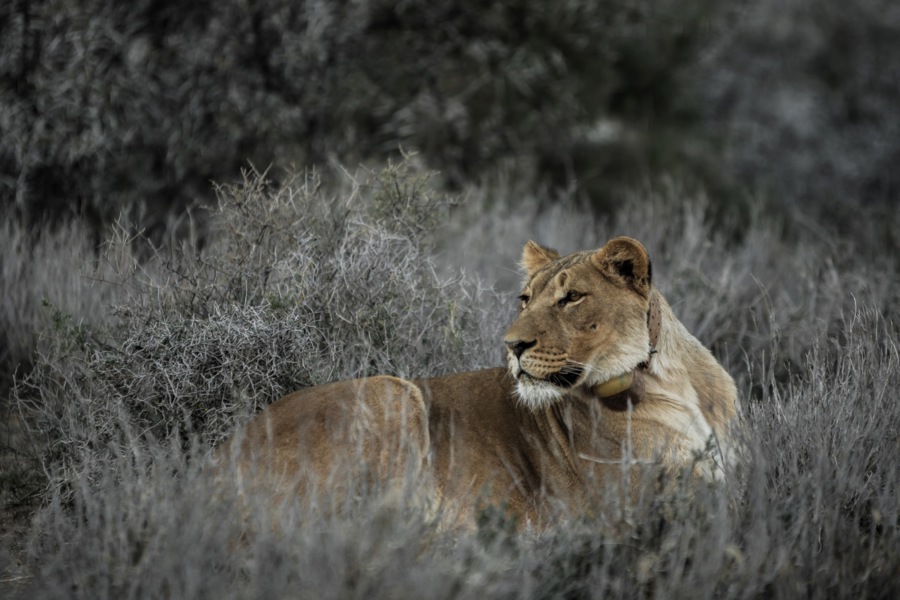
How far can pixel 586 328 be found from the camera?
433 centimetres

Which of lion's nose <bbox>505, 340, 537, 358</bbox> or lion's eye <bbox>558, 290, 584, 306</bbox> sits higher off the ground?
lion's eye <bbox>558, 290, 584, 306</bbox>

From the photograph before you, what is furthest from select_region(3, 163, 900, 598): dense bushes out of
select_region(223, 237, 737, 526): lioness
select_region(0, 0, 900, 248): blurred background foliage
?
select_region(0, 0, 900, 248): blurred background foliage

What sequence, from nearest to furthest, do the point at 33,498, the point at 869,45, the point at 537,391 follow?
the point at 537,391
the point at 33,498
the point at 869,45

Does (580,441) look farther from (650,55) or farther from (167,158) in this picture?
(650,55)

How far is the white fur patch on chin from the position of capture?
Result: 4246mm

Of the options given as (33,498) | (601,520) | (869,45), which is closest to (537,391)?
(601,520)

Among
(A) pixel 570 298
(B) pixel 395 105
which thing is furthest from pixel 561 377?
(B) pixel 395 105

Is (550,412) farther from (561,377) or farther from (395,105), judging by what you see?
(395,105)

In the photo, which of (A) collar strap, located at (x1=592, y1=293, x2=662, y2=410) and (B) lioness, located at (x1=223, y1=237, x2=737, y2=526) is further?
(A) collar strap, located at (x1=592, y1=293, x2=662, y2=410)

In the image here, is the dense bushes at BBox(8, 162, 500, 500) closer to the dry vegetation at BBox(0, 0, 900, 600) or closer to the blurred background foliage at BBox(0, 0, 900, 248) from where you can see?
the dry vegetation at BBox(0, 0, 900, 600)

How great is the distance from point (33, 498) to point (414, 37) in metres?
7.54

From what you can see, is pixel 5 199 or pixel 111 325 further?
pixel 5 199

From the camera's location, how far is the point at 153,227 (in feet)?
30.5

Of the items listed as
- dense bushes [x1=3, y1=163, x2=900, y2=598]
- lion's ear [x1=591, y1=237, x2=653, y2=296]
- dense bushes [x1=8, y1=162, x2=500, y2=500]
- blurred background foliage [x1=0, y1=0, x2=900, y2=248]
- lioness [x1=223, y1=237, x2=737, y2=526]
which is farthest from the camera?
blurred background foliage [x1=0, y1=0, x2=900, y2=248]
